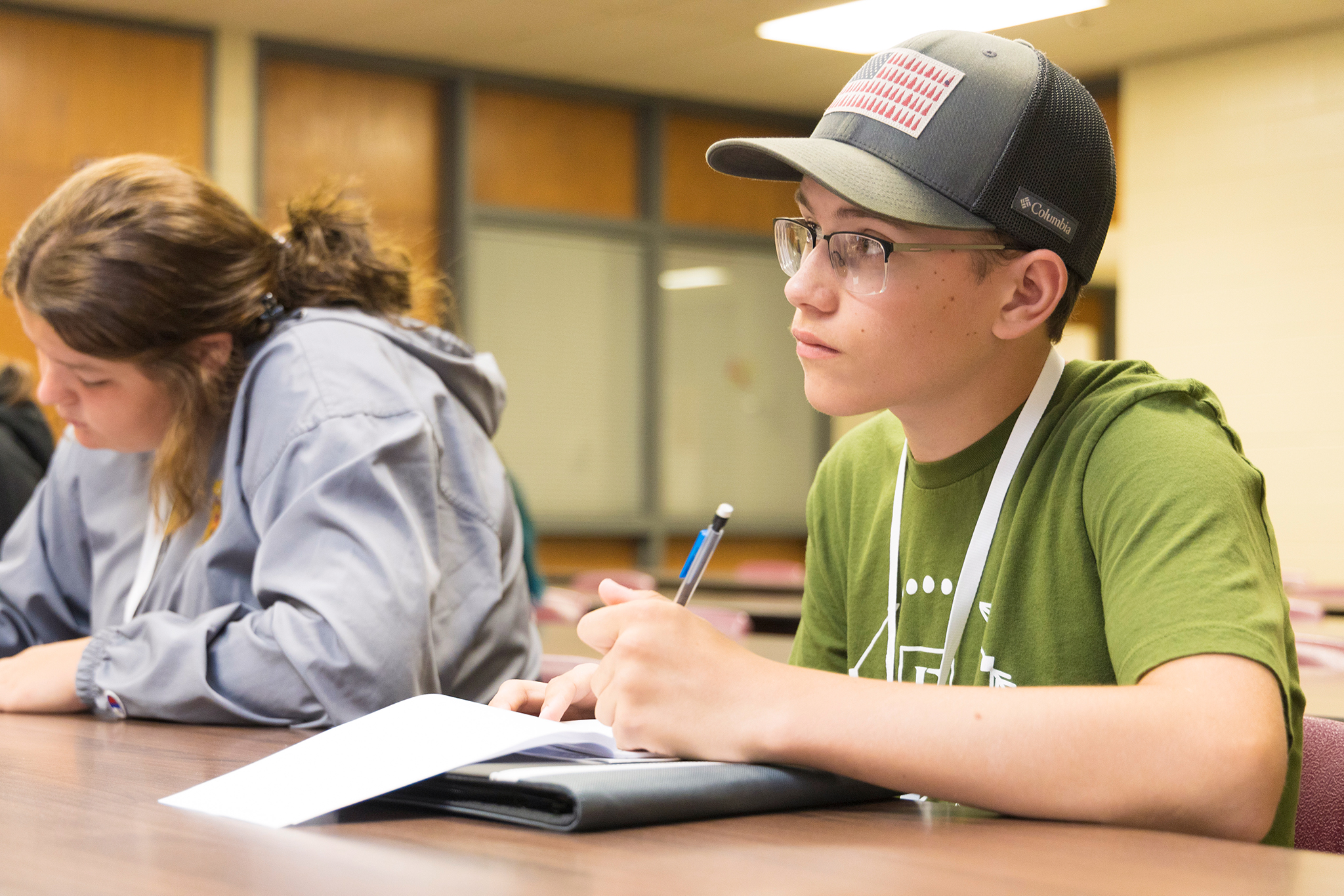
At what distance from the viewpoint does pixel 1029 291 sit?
1.27 m

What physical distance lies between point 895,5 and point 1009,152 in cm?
562

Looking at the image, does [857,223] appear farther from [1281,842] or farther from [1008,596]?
[1281,842]

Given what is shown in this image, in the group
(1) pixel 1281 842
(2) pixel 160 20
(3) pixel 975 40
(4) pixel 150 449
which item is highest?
(2) pixel 160 20

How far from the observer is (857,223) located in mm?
1247

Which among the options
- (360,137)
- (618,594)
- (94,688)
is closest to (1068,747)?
(618,594)

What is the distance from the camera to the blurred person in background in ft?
10.5

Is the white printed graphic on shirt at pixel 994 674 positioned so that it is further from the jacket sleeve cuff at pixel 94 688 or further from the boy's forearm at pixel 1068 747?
the jacket sleeve cuff at pixel 94 688

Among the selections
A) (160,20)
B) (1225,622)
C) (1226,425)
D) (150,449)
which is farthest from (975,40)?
(160,20)

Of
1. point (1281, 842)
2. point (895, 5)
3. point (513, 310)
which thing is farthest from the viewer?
point (513, 310)

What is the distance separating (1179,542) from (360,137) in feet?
22.8

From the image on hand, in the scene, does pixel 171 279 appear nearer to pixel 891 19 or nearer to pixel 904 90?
pixel 904 90

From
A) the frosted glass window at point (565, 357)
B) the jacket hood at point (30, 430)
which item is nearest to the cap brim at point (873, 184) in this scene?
the jacket hood at point (30, 430)

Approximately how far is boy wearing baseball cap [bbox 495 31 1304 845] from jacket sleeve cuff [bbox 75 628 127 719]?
20.8 inches

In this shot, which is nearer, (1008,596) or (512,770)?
(512,770)
